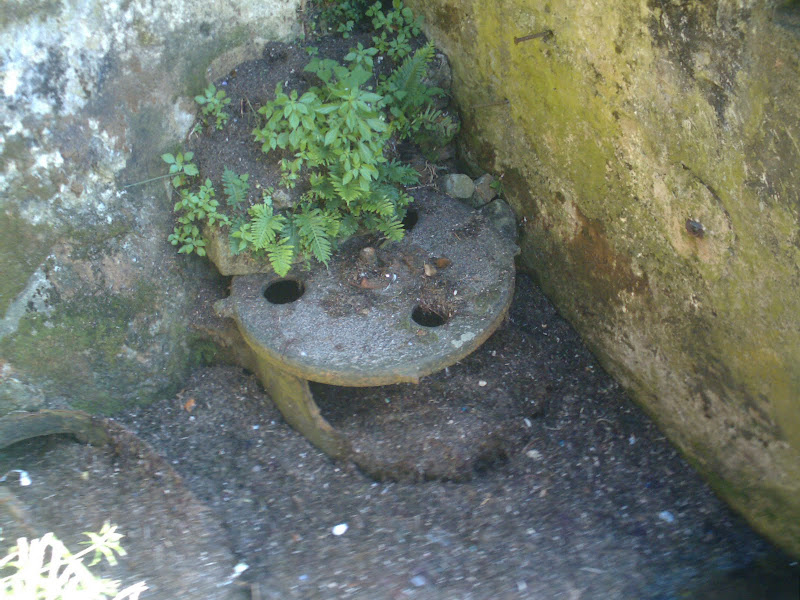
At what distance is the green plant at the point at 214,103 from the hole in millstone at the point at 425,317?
1.59m

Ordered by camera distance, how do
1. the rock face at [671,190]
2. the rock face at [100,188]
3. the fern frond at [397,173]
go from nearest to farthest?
1. the rock face at [671,190]
2. the rock face at [100,188]
3. the fern frond at [397,173]

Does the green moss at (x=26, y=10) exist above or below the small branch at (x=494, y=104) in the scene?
above

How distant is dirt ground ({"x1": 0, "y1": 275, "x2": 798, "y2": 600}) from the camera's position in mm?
3332

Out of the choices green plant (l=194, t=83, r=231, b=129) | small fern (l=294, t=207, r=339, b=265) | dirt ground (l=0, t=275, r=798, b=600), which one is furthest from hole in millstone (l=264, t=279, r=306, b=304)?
green plant (l=194, t=83, r=231, b=129)

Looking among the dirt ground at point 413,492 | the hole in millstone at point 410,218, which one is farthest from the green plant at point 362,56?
the hole in millstone at point 410,218

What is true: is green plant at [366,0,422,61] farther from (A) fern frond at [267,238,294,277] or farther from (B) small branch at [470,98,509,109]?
(A) fern frond at [267,238,294,277]

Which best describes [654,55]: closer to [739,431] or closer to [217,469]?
[739,431]

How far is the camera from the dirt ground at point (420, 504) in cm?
333

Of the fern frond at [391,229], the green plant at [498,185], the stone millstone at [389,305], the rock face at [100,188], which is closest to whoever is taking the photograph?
the rock face at [100,188]

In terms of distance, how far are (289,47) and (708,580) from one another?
377cm

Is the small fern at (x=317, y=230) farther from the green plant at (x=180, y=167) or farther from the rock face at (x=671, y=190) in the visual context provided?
the rock face at (x=671, y=190)

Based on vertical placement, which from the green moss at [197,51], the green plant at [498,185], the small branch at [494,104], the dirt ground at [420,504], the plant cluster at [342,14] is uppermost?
the plant cluster at [342,14]

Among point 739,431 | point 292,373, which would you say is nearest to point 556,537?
point 739,431

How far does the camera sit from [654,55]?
3113 millimetres
